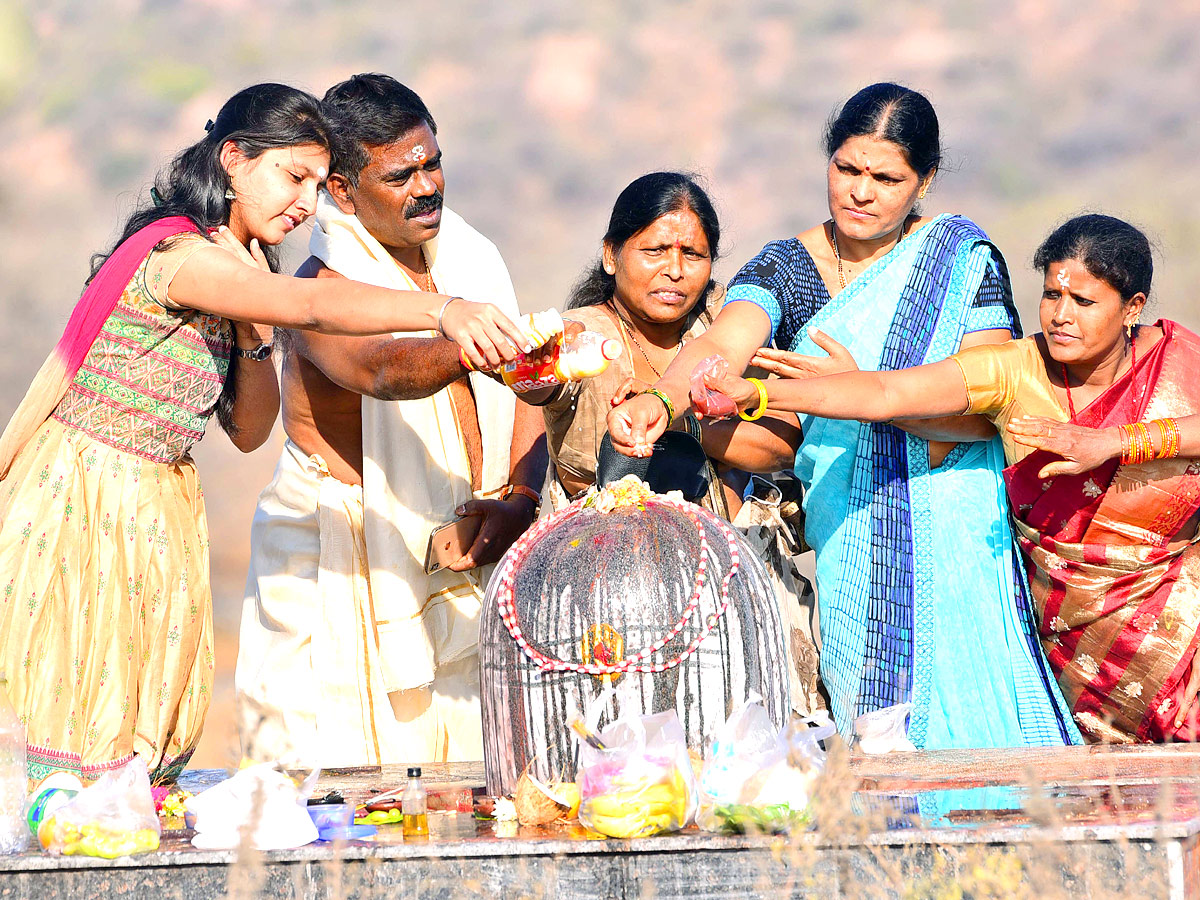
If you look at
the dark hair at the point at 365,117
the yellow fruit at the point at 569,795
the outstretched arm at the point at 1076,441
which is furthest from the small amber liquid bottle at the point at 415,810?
the dark hair at the point at 365,117

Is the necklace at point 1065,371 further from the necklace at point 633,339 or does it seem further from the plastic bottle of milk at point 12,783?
the plastic bottle of milk at point 12,783

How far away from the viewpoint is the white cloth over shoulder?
4184 millimetres

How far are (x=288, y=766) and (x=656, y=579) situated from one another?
4.92 feet

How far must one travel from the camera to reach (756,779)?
8.55 ft

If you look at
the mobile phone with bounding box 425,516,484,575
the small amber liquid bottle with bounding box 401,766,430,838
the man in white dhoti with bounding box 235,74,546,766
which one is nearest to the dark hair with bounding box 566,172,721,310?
the man in white dhoti with bounding box 235,74,546,766

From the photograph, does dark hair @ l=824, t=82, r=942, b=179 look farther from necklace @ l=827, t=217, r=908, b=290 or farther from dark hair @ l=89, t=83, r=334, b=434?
dark hair @ l=89, t=83, r=334, b=434

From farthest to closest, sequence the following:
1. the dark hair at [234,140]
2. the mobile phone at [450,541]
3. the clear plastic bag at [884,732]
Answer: the mobile phone at [450,541] → the clear plastic bag at [884,732] → the dark hair at [234,140]

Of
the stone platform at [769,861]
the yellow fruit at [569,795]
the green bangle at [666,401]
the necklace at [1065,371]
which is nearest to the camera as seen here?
the stone platform at [769,861]

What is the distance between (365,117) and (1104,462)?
2.46 metres

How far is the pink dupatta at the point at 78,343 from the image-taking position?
3.27m

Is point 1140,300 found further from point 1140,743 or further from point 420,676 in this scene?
point 420,676

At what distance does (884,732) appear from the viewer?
370cm

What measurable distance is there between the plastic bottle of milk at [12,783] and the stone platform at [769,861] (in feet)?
0.50

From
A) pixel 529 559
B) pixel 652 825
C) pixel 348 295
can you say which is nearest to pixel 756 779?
pixel 652 825
